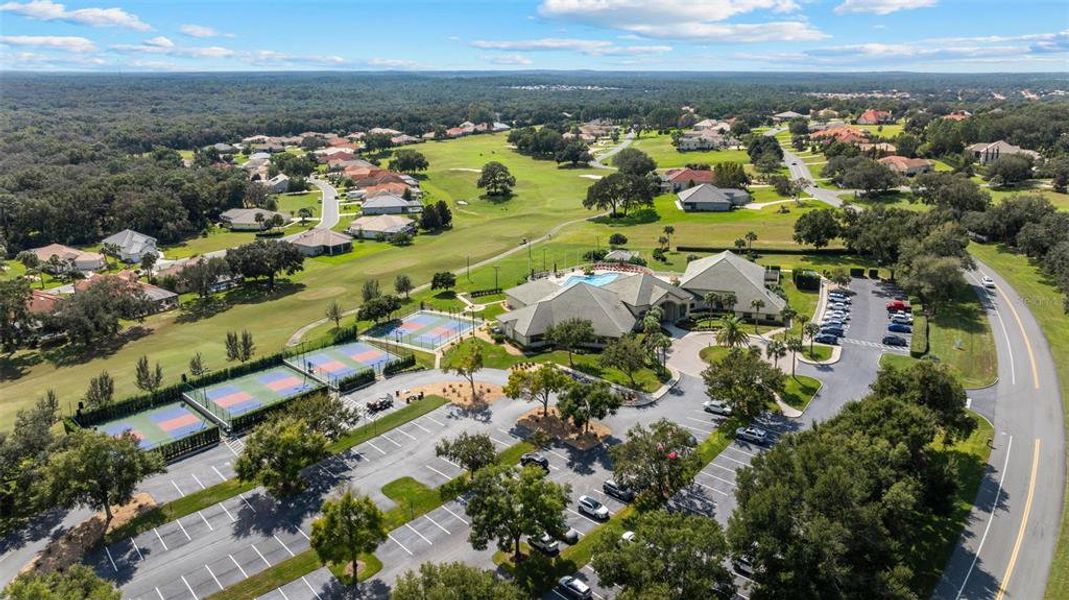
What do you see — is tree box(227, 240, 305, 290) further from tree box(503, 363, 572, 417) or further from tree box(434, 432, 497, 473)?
tree box(434, 432, 497, 473)

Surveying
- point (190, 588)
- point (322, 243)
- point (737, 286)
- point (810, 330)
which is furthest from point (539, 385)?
point (322, 243)

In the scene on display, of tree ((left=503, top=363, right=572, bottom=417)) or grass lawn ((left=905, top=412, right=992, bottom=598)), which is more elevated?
tree ((left=503, top=363, right=572, bottom=417))

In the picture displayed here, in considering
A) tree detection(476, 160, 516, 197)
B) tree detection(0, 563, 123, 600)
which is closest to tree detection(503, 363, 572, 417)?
tree detection(0, 563, 123, 600)

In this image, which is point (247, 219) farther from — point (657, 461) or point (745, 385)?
point (657, 461)

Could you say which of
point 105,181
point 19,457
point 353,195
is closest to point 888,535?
point 19,457

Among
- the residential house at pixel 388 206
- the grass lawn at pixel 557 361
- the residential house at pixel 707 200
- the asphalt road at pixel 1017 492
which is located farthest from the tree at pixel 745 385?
the residential house at pixel 388 206

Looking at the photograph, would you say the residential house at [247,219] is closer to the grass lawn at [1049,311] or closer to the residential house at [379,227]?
the residential house at [379,227]
